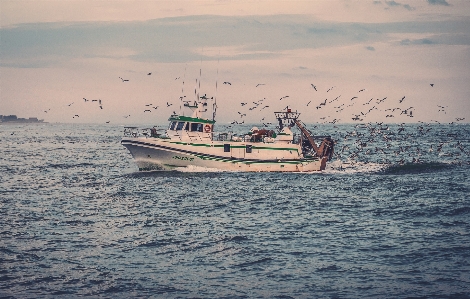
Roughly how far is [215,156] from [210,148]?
29.8 inches

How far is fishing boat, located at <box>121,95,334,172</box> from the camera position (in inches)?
1726

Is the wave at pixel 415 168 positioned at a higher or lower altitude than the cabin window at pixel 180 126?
lower

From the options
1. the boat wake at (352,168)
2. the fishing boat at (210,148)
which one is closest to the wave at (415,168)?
the boat wake at (352,168)

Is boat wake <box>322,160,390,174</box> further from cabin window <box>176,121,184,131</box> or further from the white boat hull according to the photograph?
cabin window <box>176,121,184,131</box>

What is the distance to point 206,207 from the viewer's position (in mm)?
29844

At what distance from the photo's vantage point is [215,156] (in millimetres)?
44719

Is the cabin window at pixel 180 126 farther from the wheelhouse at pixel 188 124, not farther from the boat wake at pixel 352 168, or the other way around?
the boat wake at pixel 352 168

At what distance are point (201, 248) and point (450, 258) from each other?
878 cm

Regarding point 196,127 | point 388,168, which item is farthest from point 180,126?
point 388,168

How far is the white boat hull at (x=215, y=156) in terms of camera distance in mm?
43719

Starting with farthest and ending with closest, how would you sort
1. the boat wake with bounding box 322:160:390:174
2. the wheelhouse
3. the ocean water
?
the boat wake with bounding box 322:160:390:174 → the wheelhouse → the ocean water

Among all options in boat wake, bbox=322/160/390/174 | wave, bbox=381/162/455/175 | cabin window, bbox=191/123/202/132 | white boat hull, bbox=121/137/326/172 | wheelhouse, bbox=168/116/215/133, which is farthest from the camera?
boat wake, bbox=322/160/390/174

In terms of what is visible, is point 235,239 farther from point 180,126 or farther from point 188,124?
point 180,126

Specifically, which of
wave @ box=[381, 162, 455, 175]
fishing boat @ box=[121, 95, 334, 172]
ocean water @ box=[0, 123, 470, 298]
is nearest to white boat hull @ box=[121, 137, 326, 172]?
fishing boat @ box=[121, 95, 334, 172]
